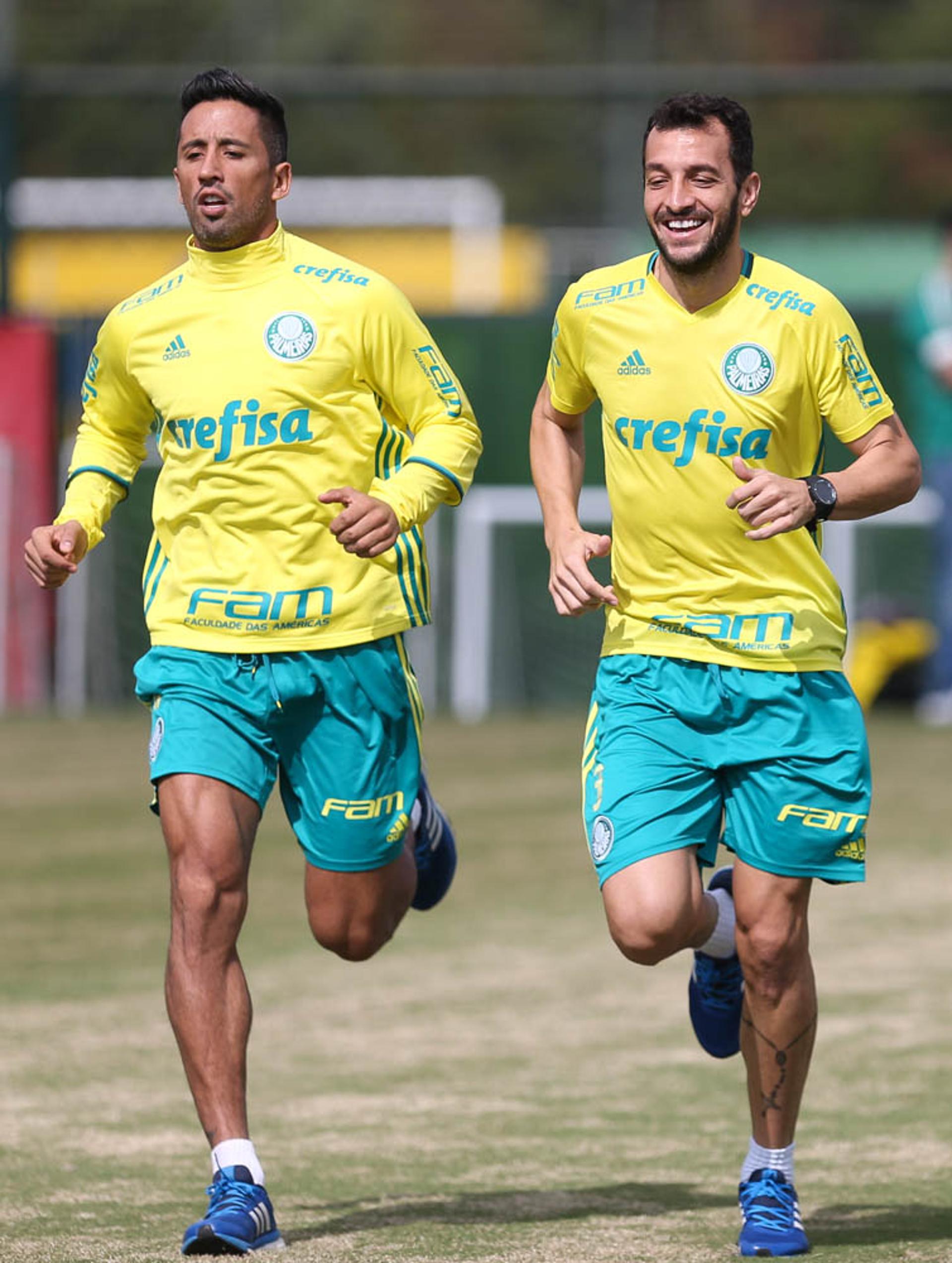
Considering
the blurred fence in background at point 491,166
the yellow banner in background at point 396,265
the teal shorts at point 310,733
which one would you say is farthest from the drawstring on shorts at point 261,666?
the yellow banner in background at point 396,265

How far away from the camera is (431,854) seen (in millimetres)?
6512

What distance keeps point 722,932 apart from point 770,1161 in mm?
588

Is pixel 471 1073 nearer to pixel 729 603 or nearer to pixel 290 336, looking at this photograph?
pixel 729 603

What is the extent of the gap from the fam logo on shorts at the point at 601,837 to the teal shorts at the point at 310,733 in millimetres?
584

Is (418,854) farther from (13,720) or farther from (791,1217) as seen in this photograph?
(13,720)

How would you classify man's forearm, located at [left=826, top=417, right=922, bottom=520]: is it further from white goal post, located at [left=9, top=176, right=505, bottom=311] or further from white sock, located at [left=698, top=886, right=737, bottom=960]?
white goal post, located at [left=9, top=176, right=505, bottom=311]

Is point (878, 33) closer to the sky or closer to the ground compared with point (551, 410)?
closer to the sky

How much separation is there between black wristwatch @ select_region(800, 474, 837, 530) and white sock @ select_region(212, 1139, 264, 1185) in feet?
5.88

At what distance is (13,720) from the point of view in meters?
15.6

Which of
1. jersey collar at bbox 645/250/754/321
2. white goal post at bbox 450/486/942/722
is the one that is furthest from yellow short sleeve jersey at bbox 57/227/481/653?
white goal post at bbox 450/486/942/722

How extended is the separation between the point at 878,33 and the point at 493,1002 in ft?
86.6

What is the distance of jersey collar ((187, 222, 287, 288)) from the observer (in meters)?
5.62

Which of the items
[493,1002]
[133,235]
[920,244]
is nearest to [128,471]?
[493,1002]

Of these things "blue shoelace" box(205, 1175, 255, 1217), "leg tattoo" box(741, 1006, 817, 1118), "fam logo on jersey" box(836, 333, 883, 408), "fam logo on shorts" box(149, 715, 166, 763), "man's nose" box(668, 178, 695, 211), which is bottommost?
"blue shoelace" box(205, 1175, 255, 1217)
